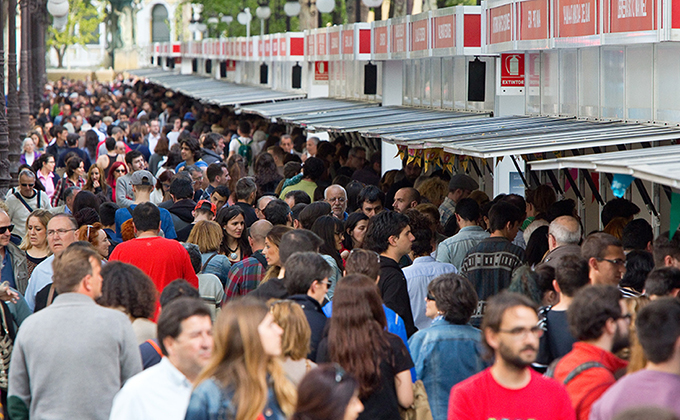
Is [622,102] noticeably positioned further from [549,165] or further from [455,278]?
[455,278]

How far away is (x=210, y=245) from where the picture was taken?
28.3 feet

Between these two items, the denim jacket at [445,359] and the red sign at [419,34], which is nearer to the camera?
the denim jacket at [445,359]

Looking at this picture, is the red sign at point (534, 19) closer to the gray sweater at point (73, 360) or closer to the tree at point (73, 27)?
the gray sweater at point (73, 360)

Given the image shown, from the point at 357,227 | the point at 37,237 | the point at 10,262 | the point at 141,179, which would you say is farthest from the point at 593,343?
the point at 141,179

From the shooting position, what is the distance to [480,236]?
8734 millimetres

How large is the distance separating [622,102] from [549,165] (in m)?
3.38

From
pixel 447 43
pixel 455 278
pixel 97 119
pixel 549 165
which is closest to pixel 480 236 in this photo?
pixel 549 165

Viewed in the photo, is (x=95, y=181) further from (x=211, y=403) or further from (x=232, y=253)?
(x=211, y=403)

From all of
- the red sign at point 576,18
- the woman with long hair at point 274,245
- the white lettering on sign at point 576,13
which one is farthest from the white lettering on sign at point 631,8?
the woman with long hair at point 274,245

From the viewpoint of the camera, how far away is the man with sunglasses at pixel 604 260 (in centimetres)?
625

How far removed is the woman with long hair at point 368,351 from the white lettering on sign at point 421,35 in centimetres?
1034

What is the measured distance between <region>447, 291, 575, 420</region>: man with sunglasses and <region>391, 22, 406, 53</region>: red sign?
12.3m

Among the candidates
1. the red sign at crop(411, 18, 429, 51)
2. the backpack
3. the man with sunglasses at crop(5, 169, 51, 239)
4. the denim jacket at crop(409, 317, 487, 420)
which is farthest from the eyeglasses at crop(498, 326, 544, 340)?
the backpack

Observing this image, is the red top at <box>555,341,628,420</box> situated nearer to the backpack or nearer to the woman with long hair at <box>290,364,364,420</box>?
the woman with long hair at <box>290,364,364,420</box>
